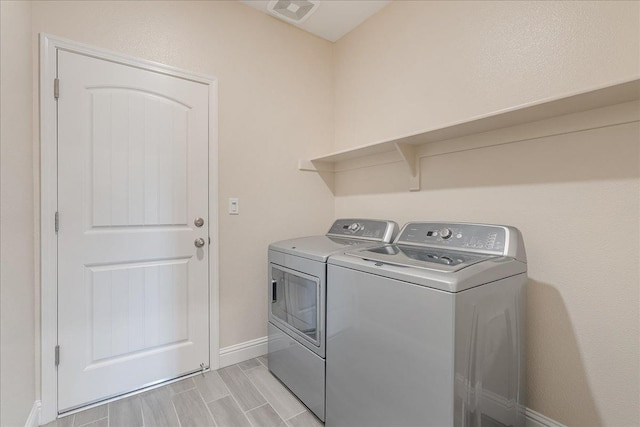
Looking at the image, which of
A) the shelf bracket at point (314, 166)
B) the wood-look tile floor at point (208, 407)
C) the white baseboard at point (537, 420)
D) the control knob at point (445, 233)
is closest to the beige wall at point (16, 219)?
the wood-look tile floor at point (208, 407)

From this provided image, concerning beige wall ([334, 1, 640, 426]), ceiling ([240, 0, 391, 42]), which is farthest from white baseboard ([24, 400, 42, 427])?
ceiling ([240, 0, 391, 42])

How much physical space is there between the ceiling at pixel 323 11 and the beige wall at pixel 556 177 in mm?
415

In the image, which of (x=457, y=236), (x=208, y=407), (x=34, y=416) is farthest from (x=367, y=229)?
(x=34, y=416)

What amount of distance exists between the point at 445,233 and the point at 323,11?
6.17ft

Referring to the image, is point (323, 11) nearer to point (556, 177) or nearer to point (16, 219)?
point (556, 177)

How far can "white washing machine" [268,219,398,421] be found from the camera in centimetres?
151

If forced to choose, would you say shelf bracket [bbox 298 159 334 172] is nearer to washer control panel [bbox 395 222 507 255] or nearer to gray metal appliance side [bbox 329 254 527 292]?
washer control panel [bbox 395 222 507 255]

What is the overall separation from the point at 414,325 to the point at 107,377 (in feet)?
5.79

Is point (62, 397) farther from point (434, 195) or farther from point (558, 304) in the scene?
point (558, 304)

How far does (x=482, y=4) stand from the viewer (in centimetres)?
160

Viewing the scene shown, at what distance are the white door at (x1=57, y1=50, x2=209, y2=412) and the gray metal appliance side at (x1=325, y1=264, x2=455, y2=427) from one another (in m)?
1.05

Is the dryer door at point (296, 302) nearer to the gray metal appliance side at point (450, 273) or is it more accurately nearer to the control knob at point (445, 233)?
the gray metal appliance side at point (450, 273)

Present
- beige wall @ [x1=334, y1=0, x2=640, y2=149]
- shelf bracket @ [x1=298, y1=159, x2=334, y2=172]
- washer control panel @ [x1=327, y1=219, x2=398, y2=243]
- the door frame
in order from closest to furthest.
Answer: beige wall @ [x1=334, y1=0, x2=640, y2=149], the door frame, washer control panel @ [x1=327, y1=219, x2=398, y2=243], shelf bracket @ [x1=298, y1=159, x2=334, y2=172]

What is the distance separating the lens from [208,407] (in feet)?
5.34
